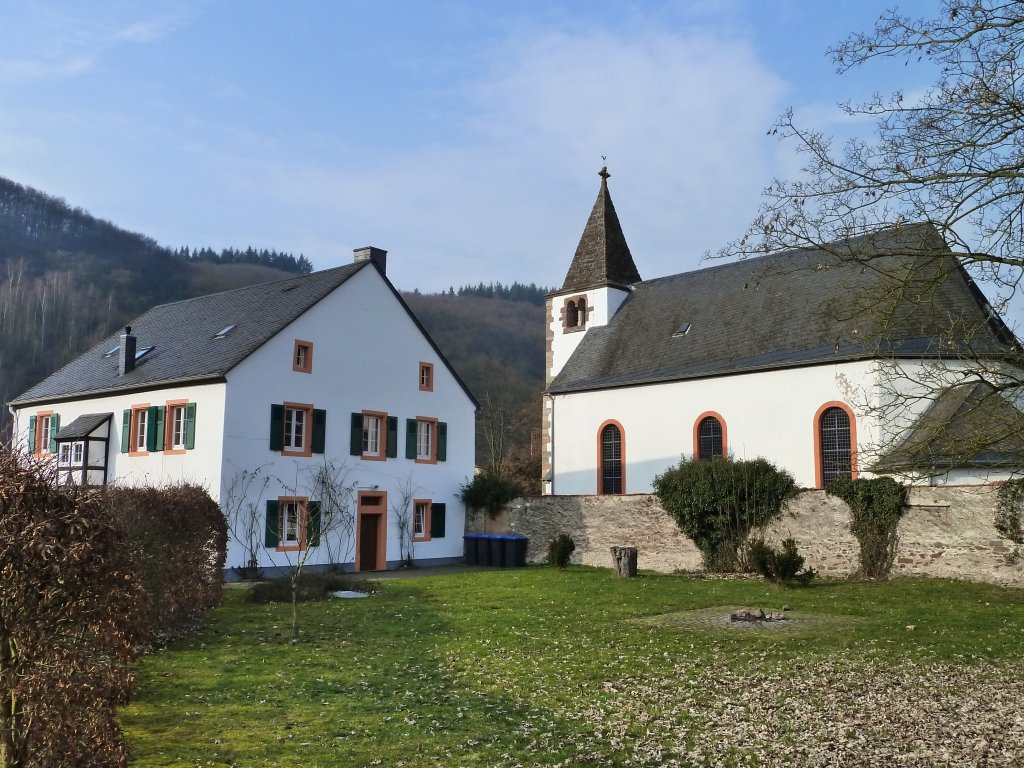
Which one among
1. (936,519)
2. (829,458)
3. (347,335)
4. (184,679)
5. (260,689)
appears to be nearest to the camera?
(260,689)

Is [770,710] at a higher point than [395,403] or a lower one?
lower

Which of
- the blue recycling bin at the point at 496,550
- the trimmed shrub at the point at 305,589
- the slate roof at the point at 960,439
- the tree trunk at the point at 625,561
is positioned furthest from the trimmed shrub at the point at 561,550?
the slate roof at the point at 960,439

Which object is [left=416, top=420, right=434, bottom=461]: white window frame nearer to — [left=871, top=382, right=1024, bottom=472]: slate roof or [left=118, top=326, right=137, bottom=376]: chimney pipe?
[left=118, top=326, right=137, bottom=376]: chimney pipe

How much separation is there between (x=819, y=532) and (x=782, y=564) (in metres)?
2.61

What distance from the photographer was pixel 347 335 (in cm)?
2514

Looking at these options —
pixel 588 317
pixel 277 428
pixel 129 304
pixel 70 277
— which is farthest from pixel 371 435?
pixel 70 277

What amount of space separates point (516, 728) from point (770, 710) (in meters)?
2.15

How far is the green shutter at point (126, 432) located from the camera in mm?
24234

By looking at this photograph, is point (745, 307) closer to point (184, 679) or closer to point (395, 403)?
point (395, 403)

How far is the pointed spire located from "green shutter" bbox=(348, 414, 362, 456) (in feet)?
38.5

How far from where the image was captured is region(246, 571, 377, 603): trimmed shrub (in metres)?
15.6

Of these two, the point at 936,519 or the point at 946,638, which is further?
the point at 936,519

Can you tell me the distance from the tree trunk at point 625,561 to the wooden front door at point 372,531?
7.97 metres

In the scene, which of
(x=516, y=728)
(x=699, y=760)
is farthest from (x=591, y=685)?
(x=699, y=760)
